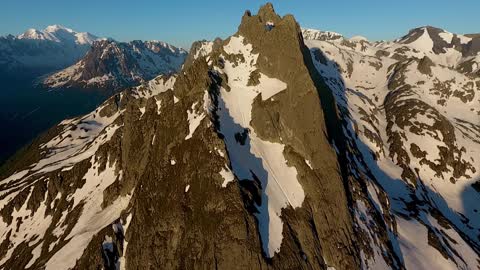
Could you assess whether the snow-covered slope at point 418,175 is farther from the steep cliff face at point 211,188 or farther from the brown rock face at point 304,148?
the steep cliff face at point 211,188

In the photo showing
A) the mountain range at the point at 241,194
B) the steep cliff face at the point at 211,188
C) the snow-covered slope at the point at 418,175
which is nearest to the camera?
the steep cliff face at the point at 211,188

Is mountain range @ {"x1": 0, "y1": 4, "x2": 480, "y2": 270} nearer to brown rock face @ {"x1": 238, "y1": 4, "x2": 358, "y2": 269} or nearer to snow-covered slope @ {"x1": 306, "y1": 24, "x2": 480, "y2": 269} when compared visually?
brown rock face @ {"x1": 238, "y1": 4, "x2": 358, "y2": 269}

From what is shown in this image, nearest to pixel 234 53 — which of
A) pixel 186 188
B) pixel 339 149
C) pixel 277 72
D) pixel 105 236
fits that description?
pixel 277 72

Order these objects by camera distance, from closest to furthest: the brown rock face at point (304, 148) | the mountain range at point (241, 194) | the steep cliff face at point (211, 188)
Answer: the steep cliff face at point (211, 188), the mountain range at point (241, 194), the brown rock face at point (304, 148)

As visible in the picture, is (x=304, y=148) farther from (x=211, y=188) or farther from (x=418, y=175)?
(x=418, y=175)

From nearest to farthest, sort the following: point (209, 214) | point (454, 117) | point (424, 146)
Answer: point (209, 214) < point (424, 146) < point (454, 117)

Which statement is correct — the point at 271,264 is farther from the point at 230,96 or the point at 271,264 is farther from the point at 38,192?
the point at 38,192

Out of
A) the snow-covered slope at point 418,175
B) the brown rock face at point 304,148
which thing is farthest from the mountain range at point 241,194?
the snow-covered slope at point 418,175

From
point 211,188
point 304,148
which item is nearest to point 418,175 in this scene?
point 304,148

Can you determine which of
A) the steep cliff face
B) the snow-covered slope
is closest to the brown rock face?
the steep cliff face
